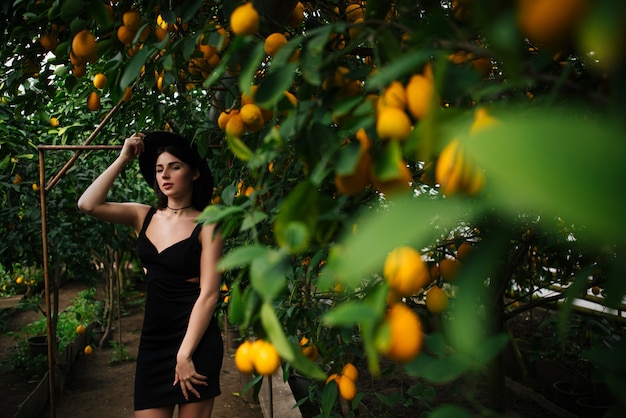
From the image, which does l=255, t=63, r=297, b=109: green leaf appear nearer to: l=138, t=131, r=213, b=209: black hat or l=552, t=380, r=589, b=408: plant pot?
l=138, t=131, r=213, b=209: black hat

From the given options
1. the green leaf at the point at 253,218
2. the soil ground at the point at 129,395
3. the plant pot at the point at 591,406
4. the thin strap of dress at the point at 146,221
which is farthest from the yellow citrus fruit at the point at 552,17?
the plant pot at the point at 591,406

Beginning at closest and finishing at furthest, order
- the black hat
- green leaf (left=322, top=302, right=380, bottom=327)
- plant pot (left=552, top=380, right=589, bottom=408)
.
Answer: green leaf (left=322, top=302, right=380, bottom=327) < the black hat < plant pot (left=552, top=380, right=589, bottom=408)

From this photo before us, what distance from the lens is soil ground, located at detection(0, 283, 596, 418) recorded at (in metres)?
3.09

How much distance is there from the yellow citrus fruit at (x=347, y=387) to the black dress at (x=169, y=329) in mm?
826

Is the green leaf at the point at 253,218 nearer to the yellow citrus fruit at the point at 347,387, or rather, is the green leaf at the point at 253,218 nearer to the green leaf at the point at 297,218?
the green leaf at the point at 297,218

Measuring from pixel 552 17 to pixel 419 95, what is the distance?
19cm

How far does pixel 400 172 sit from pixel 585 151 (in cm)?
24

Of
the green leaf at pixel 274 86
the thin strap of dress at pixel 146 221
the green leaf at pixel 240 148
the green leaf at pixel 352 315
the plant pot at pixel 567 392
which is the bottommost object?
the plant pot at pixel 567 392

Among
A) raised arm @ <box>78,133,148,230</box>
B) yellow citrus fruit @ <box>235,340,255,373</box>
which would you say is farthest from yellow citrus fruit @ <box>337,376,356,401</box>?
raised arm @ <box>78,133,148,230</box>

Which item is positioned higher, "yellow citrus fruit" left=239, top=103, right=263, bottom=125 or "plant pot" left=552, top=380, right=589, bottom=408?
"yellow citrus fruit" left=239, top=103, right=263, bottom=125

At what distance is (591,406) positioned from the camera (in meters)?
2.79

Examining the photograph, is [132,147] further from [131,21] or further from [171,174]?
[131,21]

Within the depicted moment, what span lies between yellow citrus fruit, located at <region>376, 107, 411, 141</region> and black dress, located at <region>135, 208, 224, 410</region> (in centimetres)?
143

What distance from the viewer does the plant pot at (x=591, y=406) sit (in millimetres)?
2809
